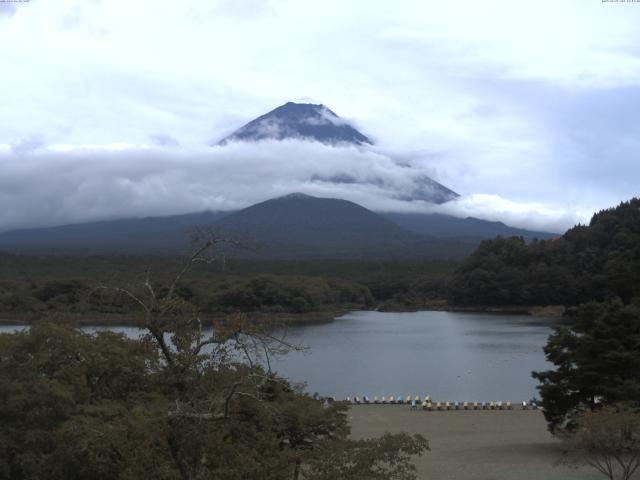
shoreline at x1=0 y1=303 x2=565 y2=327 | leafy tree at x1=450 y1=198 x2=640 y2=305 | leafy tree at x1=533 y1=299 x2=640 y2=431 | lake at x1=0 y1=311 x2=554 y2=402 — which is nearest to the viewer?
leafy tree at x1=533 y1=299 x2=640 y2=431

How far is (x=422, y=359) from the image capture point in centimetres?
2891

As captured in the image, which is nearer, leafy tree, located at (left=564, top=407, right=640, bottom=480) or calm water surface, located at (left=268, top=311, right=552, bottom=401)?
leafy tree, located at (left=564, top=407, right=640, bottom=480)

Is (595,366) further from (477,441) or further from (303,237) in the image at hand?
(303,237)

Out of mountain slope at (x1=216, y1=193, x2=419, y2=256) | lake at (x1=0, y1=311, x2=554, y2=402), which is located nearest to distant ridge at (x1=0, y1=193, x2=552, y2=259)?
mountain slope at (x1=216, y1=193, x2=419, y2=256)

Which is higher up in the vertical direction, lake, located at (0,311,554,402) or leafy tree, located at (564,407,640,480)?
leafy tree, located at (564,407,640,480)

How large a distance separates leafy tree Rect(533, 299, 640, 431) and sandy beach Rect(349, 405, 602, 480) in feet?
2.91

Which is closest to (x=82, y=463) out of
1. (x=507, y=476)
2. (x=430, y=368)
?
(x=507, y=476)

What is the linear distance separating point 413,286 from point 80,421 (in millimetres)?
55567

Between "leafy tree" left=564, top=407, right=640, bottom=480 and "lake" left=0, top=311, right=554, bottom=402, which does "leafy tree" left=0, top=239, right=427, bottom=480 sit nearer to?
"leafy tree" left=564, top=407, right=640, bottom=480

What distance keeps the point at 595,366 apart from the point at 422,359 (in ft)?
53.6

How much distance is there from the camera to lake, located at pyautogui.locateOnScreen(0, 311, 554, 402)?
22.5m

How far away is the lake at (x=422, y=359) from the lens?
73.8ft

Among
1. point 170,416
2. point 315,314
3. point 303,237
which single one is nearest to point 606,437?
point 170,416

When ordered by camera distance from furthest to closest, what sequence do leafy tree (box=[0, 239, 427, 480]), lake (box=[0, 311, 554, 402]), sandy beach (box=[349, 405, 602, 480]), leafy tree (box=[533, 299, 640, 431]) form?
lake (box=[0, 311, 554, 402])
leafy tree (box=[533, 299, 640, 431])
sandy beach (box=[349, 405, 602, 480])
leafy tree (box=[0, 239, 427, 480])
